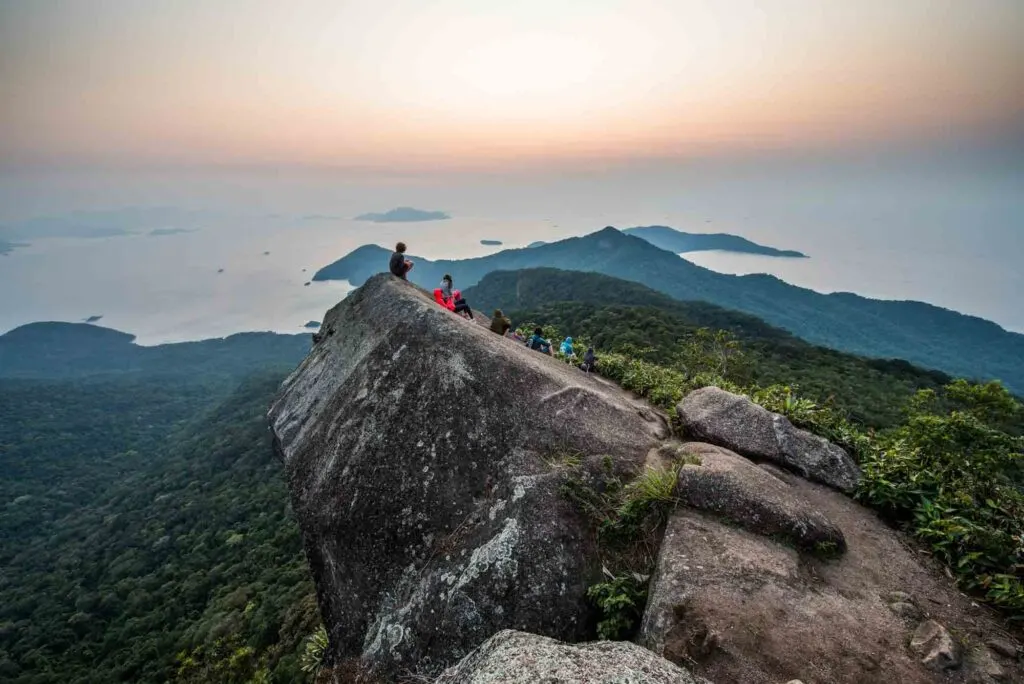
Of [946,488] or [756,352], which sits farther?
[756,352]

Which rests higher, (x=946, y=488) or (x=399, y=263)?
(x=399, y=263)

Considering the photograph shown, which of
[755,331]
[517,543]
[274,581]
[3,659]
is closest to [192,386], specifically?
[3,659]

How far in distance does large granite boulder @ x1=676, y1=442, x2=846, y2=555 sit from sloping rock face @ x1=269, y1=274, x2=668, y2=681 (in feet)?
4.91

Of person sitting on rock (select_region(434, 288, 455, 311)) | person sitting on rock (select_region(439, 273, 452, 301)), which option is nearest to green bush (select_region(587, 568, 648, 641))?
person sitting on rock (select_region(434, 288, 455, 311))

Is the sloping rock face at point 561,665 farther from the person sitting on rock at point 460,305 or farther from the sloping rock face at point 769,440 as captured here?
the person sitting on rock at point 460,305

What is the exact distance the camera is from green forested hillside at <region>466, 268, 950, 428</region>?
129 feet

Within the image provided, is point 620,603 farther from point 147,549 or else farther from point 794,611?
point 147,549

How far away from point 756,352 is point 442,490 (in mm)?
60205

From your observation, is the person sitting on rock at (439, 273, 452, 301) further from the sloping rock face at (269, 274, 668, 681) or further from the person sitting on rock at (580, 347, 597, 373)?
the person sitting on rock at (580, 347, 597, 373)

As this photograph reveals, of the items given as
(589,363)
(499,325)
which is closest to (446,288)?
(499,325)

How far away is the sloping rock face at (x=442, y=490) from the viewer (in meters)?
7.95

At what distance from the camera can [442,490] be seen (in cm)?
938

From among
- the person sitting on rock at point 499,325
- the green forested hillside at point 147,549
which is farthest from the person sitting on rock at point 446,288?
the green forested hillside at point 147,549

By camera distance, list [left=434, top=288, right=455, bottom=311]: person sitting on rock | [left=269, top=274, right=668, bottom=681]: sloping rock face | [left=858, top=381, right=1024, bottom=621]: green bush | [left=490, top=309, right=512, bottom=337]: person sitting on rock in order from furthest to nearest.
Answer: [left=434, top=288, right=455, bottom=311]: person sitting on rock
[left=490, top=309, right=512, bottom=337]: person sitting on rock
[left=858, top=381, right=1024, bottom=621]: green bush
[left=269, top=274, right=668, bottom=681]: sloping rock face
